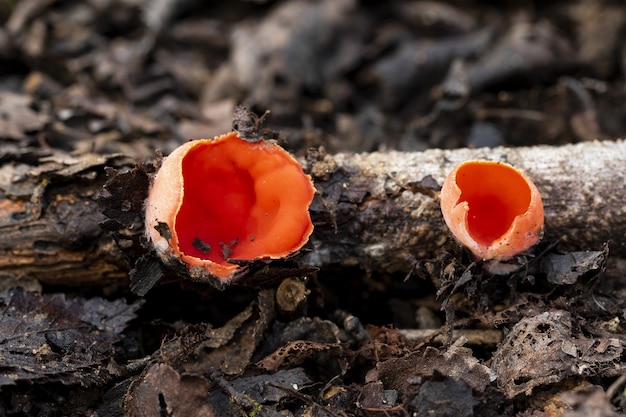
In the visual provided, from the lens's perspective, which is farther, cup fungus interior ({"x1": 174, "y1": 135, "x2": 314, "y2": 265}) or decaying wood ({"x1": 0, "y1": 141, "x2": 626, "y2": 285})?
decaying wood ({"x1": 0, "y1": 141, "x2": 626, "y2": 285})

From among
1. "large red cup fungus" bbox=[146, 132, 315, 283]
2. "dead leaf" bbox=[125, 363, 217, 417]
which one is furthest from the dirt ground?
"large red cup fungus" bbox=[146, 132, 315, 283]

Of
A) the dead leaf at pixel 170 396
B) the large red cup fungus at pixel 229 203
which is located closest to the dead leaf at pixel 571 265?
the large red cup fungus at pixel 229 203

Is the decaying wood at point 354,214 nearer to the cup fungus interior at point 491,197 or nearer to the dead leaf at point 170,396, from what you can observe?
the cup fungus interior at point 491,197

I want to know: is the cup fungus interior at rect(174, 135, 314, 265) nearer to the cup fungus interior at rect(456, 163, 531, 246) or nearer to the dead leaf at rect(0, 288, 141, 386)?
the dead leaf at rect(0, 288, 141, 386)

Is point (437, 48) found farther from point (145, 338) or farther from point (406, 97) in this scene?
point (145, 338)

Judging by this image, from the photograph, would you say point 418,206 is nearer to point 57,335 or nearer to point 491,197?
point 491,197

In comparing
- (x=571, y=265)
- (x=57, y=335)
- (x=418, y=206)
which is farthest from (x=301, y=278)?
(x=571, y=265)
